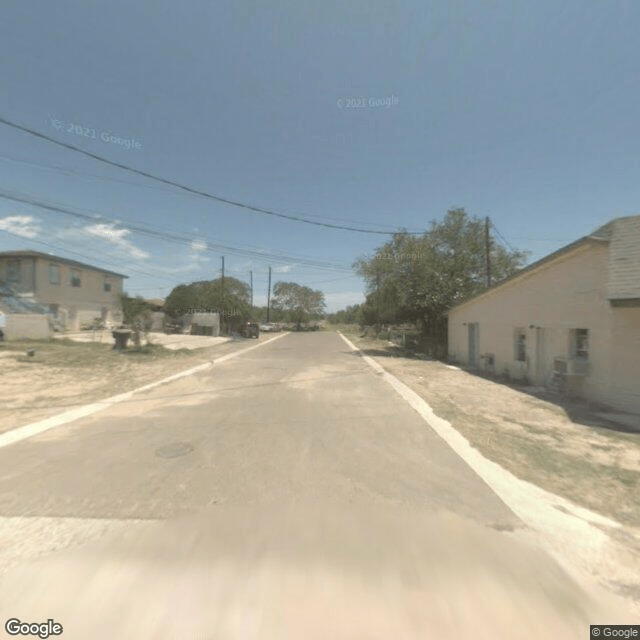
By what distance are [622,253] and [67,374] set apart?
53.0ft

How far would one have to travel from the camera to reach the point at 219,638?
78.2 inches

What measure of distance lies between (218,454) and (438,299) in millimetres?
17349

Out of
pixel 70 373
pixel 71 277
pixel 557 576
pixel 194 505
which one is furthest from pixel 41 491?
pixel 71 277

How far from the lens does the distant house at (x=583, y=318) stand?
762 cm

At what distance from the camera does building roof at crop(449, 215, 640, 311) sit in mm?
7465

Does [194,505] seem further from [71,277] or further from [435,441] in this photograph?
[71,277]

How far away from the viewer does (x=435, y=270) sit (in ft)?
65.6

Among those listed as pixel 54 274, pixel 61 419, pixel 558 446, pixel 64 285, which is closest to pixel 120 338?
pixel 61 419

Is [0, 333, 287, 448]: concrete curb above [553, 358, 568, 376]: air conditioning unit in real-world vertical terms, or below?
below

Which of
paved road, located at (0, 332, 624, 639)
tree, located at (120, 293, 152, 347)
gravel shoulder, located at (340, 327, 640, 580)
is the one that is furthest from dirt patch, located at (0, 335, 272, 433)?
gravel shoulder, located at (340, 327, 640, 580)

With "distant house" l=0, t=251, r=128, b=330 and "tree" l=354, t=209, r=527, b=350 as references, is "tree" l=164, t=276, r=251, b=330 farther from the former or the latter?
"tree" l=354, t=209, r=527, b=350

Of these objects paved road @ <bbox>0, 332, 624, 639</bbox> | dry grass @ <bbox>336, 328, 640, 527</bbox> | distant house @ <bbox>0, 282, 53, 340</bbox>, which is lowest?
paved road @ <bbox>0, 332, 624, 639</bbox>

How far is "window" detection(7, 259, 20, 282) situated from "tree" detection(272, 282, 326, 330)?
136 ft

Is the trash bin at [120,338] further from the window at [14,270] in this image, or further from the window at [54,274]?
the window at [14,270]
